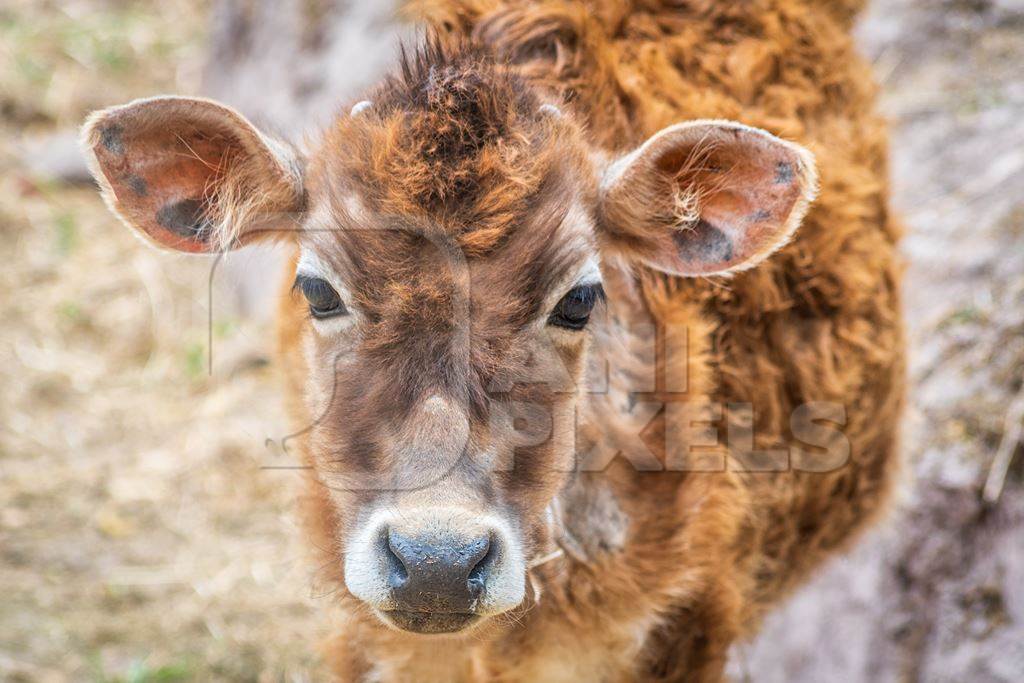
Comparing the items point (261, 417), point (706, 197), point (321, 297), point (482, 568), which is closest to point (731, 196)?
point (706, 197)

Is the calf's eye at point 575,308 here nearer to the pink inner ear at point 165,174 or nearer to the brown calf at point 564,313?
the brown calf at point 564,313

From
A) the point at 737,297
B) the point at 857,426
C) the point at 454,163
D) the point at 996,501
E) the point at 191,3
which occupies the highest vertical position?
the point at 191,3

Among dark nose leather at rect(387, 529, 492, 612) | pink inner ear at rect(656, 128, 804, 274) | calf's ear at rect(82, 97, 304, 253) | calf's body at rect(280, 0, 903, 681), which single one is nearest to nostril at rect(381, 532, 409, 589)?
dark nose leather at rect(387, 529, 492, 612)

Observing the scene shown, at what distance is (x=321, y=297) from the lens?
2646 mm

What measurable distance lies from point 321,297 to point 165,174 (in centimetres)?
55

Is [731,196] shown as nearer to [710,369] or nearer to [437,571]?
[710,369]

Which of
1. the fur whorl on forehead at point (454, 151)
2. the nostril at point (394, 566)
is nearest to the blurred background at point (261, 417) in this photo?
the fur whorl on forehead at point (454, 151)

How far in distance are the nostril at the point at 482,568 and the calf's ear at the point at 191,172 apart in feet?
3.51

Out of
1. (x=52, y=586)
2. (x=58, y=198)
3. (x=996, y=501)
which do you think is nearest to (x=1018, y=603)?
(x=996, y=501)

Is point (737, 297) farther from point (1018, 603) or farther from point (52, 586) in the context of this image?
point (52, 586)

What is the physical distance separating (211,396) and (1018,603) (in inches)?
163

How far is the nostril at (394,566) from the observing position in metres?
2.24

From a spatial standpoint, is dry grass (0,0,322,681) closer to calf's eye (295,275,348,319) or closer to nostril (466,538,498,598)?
calf's eye (295,275,348,319)

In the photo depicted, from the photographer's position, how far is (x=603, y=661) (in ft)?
10.3
